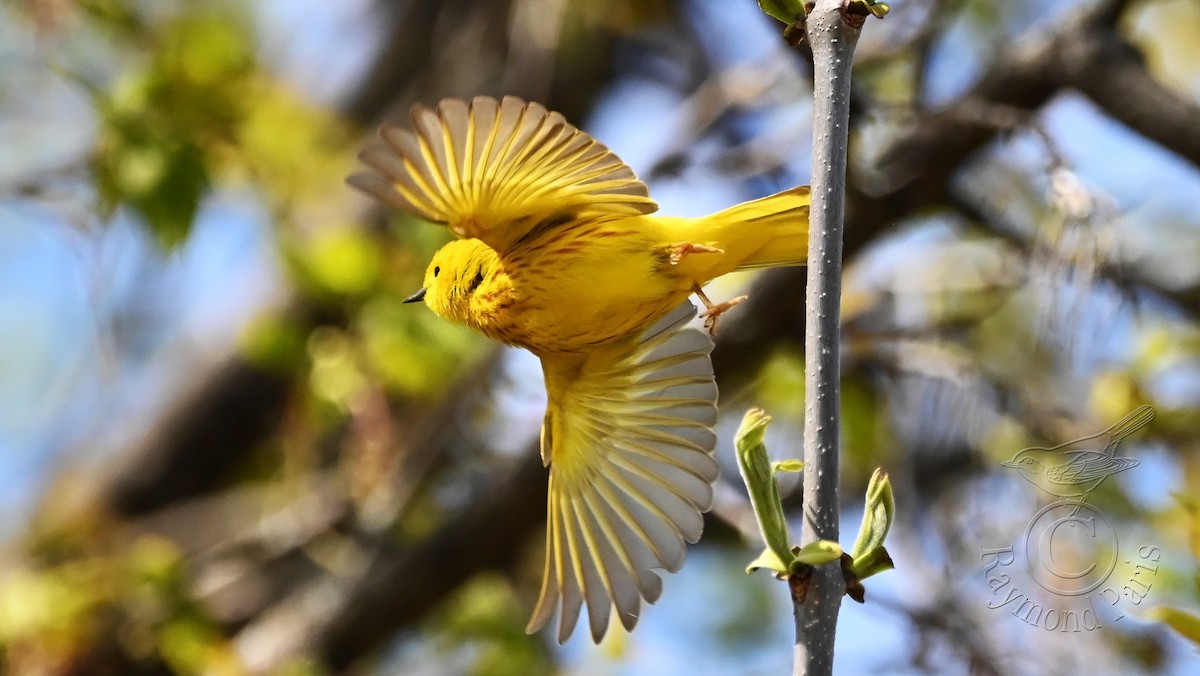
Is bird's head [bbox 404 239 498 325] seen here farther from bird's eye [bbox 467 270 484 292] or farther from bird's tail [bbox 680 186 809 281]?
bird's tail [bbox 680 186 809 281]

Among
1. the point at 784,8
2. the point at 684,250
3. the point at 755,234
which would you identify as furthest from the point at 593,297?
the point at 784,8

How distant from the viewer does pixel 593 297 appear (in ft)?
8.54

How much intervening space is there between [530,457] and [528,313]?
64.6 inches

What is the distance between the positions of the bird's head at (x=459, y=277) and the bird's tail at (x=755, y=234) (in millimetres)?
515

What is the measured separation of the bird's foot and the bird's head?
0.45 meters

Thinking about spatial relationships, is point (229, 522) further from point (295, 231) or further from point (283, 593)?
point (295, 231)

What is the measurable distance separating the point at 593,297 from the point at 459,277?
379 millimetres

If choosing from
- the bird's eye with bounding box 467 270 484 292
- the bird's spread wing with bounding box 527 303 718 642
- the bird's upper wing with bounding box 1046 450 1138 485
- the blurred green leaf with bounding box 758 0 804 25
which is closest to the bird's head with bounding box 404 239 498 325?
the bird's eye with bounding box 467 270 484 292

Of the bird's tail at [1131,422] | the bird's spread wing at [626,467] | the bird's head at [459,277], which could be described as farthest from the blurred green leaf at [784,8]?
the bird's head at [459,277]

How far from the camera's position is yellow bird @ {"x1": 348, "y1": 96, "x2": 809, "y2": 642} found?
2404 mm

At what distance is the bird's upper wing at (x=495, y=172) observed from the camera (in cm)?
229

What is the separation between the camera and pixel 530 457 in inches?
166

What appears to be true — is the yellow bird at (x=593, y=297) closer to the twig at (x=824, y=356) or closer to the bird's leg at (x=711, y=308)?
the bird's leg at (x=711, y=308)

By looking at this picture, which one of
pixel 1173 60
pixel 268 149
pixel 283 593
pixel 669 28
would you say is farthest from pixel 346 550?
pixel 1173 60
